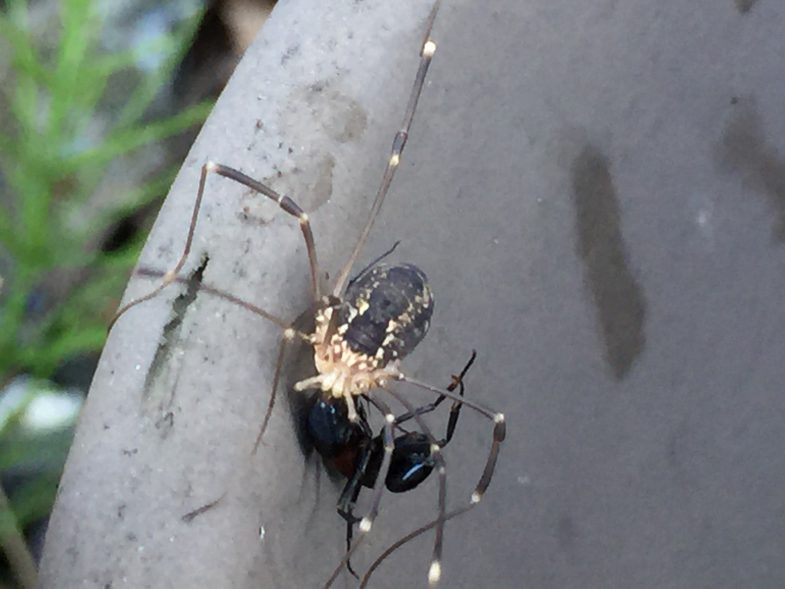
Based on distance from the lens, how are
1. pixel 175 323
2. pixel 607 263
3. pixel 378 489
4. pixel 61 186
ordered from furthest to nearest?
pixel 61 186
pixel 607 263
pixel 378 489
pixel 175 323

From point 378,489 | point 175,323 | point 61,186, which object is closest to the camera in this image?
point 175,323

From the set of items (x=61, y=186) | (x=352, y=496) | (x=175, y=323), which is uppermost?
(x=175, y=323)

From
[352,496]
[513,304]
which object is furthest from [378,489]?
[513,304]

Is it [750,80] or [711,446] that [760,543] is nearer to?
[711,446]

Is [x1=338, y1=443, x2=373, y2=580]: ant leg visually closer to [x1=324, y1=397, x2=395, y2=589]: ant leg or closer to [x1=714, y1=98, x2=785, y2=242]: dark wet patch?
[x1=324, y1=397, x2=395, y2=589]: ant leg

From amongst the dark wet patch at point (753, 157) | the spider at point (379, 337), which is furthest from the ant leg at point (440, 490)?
the dark wet patch at point (753, 157)

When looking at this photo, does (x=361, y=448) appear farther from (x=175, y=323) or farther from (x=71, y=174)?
(x=71, y=174)
